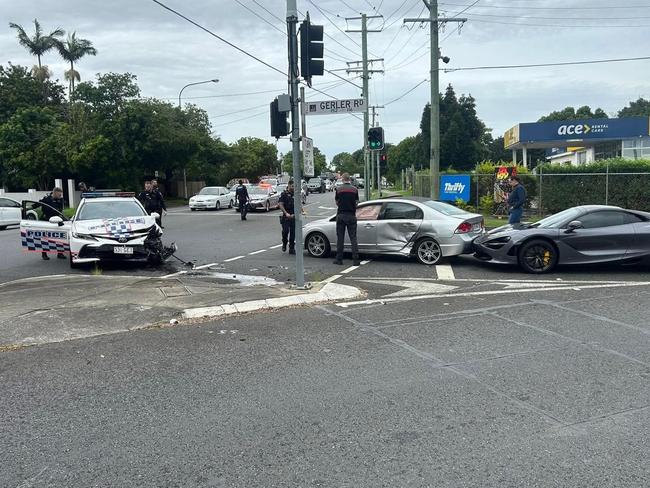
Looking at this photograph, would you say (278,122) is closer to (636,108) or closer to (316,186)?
(316,186)

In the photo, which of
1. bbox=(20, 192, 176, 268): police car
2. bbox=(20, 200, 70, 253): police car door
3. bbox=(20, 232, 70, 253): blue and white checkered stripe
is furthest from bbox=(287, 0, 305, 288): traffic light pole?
bbox=(20, 232, 70, 253): blue and white checkered stripe

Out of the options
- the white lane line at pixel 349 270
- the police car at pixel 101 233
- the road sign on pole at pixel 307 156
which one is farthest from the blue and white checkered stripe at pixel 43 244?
the road sign on pole at pixel 307 156

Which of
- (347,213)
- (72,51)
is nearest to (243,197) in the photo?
(347,213)

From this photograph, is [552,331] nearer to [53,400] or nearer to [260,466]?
[260,466]

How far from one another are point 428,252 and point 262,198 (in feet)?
65.6

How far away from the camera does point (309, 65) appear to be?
9.28 metres

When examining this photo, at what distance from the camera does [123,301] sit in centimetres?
866

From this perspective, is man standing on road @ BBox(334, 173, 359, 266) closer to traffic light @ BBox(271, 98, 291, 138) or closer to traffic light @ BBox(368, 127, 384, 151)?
traffic light @ BBox(271, 98, 291, 138)

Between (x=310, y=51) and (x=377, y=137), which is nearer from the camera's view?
(x=310, y=51)

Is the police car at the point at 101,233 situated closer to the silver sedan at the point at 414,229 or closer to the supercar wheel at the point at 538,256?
the silver sedan at the point at 414,229

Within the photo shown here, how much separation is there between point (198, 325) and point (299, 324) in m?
1.27

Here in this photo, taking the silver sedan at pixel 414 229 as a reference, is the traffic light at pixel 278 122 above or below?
above

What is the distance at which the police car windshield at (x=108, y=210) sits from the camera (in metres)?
12.4

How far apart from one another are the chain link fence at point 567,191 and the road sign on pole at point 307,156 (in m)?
14.1
